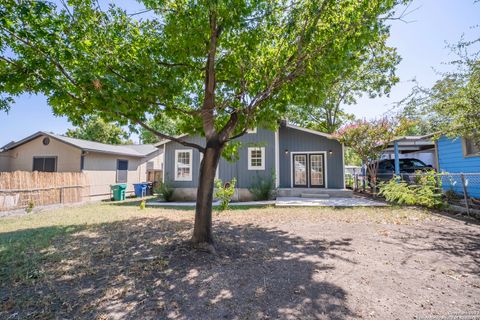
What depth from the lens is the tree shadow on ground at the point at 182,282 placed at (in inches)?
102

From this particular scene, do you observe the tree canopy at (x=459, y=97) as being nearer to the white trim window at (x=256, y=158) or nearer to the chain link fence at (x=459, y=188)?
the chain link fence at (x=459, y=188)

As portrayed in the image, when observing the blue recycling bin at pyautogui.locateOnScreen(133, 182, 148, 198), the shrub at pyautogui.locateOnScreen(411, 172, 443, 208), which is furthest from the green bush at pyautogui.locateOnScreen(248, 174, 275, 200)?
the blue recycling bin at pyautogui.locateOnScreen(133, 182, 148, 198)

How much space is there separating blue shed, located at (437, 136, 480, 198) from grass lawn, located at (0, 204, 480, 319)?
365 cm

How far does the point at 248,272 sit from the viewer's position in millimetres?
3516

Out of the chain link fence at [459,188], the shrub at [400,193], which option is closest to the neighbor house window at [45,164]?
the shrub at [400,193]

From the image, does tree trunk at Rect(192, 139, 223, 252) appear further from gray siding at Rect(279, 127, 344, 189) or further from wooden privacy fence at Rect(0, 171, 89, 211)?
wooden privacy fence at Rect(0, 171, 89, 211)

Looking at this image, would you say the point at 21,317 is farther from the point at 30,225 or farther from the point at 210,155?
the point at 30,225

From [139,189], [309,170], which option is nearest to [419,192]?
[309,170]

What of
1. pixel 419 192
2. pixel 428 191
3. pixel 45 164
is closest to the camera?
pixel 428 191

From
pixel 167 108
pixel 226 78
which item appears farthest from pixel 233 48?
pixel 167 108

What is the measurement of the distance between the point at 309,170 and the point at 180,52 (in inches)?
393

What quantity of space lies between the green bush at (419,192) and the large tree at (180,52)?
6.85 m

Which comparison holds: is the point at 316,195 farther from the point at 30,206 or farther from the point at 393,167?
the point at 30,206

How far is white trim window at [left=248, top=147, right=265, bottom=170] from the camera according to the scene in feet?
40.7
